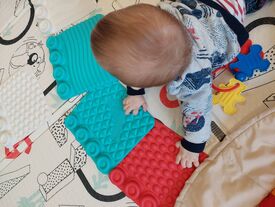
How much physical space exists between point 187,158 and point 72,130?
0.85 feet

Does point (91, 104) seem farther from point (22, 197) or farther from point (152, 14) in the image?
point (152, 14)

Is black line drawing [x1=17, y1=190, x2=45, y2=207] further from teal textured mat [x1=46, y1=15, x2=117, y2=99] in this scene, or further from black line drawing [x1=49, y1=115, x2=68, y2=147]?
teal textured mat [x1=46, y1=15, x2=117, y2=99]

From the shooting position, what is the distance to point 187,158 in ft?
2.41

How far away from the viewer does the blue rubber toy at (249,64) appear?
2.50 feet

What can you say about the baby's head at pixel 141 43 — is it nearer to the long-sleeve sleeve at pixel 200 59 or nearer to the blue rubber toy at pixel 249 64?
the long-sleeve sleeve at pixel 200 59

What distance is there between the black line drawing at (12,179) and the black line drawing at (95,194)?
0.42 feet

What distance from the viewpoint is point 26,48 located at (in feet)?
2.98

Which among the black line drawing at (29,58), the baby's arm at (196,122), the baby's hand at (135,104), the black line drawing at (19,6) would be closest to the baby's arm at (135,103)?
the baby's hand at (135,104)

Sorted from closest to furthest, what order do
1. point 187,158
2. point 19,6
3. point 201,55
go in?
point 201,55 < point 187,158 < point 19,6

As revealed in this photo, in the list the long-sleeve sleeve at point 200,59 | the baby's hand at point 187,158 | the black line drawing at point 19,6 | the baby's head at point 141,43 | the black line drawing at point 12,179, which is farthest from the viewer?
the black line drawing at point 19,6

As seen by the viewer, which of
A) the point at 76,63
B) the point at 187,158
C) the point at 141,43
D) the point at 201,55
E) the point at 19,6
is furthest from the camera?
the point at 19,6

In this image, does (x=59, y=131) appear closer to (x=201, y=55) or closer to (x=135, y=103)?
(x=135, y=103)

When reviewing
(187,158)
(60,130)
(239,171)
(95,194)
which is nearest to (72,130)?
(60,130)

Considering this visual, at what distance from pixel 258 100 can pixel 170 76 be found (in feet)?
0.95
